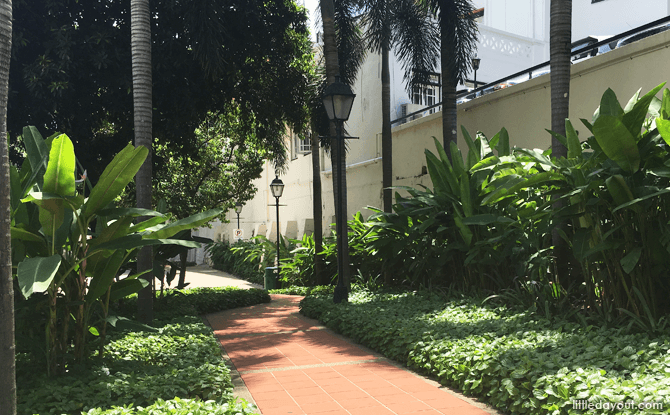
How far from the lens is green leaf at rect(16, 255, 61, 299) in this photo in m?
3.27

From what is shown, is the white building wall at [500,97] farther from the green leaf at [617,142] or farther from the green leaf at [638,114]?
the green leaf at [617,142]

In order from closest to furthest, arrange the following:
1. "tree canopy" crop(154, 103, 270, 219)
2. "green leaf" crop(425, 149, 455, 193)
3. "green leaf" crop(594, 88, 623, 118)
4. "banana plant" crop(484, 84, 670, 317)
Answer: "banana plant" crop(484, 84, 670, 317), "green leaf" crop(594, 88, 623, 118), "green leaf" crop(425, 149, 455, 193), "tree canopy" crop(154, 103, 270, 219)

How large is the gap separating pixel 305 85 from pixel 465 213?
22.2 feet

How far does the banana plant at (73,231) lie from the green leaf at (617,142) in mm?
3350

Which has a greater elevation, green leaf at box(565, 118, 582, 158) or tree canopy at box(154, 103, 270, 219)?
tree canopy at box(154, 103, 270, 219)

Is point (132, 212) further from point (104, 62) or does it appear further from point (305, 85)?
point (305, 85)

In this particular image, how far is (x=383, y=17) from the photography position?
13.0 meters

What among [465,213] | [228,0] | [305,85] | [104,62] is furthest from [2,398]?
[305,85]

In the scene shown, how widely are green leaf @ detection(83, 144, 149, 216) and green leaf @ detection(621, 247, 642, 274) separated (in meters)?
4.06

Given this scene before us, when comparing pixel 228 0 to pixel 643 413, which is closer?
pixel 643 413

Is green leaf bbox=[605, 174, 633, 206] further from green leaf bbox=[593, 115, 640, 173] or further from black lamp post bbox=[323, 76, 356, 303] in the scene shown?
black lamp post bbox=[323, 76, 356, 303]

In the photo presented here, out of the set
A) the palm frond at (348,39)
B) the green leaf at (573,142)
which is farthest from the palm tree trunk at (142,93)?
the palm frond at (348,39)

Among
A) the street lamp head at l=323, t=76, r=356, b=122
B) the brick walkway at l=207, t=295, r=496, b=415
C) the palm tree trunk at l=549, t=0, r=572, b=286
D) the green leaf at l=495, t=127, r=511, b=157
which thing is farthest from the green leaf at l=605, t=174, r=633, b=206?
the street lamp head at l=323, t=76, r=356, b=122

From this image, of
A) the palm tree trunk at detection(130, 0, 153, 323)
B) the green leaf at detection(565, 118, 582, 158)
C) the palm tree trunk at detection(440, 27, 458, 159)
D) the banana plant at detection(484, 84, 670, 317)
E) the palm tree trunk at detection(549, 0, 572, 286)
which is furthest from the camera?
the palm tree trunk at detection(440, 27, 458, 159)
